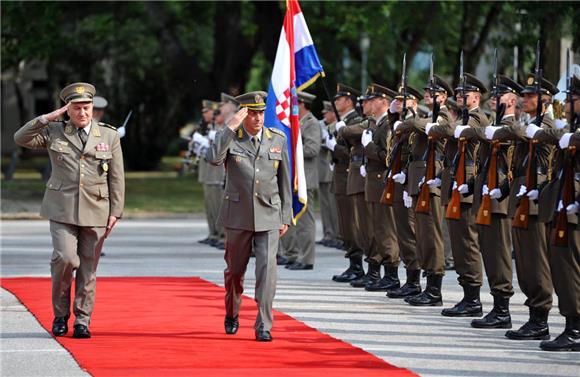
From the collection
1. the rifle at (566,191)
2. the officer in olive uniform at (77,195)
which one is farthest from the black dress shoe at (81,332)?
the rifle at (566,191)

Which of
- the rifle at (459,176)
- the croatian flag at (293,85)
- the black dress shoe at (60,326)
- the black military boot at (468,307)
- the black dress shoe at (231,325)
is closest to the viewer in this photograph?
the black dress shoe at (60,326)

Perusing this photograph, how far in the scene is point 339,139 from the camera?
16156mm

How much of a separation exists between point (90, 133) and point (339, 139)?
217 inches

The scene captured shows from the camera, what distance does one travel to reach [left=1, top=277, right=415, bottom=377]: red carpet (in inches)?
373

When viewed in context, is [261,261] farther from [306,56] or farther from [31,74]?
[31,74]

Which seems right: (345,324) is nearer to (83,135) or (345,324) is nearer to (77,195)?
(77,195)

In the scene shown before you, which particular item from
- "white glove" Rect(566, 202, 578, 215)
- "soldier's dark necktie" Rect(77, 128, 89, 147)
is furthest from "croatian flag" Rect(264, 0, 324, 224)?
"white glove" Rect(566, 202, 578, 215)

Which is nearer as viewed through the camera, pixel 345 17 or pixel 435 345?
pixel 435 345

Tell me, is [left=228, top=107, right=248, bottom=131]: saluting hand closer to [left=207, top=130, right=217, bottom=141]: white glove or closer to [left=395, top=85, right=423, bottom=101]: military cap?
[left=395, top=85, right=423, bottom=101]: military cap

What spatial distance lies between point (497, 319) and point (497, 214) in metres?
0.91

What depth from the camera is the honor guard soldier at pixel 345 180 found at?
15391 millimetres

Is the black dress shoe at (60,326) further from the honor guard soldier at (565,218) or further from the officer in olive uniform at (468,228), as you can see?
the honor guard soldier at (565,218)

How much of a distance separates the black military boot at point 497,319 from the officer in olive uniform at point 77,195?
3.26 m

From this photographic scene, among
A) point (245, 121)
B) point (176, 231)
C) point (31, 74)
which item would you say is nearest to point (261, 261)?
point (245, 121)
